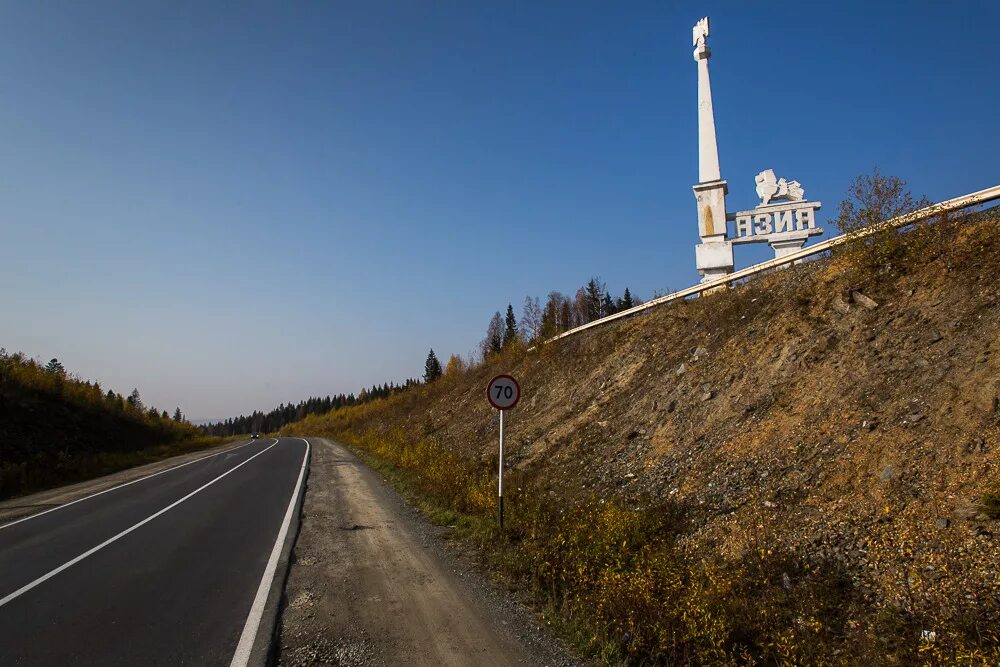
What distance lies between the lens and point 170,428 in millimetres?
46938

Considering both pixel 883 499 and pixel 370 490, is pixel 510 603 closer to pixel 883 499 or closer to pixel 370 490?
pixel 883 499

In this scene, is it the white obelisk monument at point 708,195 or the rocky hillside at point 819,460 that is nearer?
the rocky hillside at point 819,460

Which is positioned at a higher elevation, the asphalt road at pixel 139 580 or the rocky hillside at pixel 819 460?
the rocky hillside at pixel 819 460

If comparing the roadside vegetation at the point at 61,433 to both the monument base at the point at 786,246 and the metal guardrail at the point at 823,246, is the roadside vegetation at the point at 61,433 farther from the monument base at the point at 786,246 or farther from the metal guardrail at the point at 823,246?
the monument base at the point at 786,246

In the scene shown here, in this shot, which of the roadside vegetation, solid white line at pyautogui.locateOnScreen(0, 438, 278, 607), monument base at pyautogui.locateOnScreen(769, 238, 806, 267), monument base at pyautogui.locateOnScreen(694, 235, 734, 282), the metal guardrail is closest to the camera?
solid white line at pyautogui.locateOnScreen(0, 438, 278, 607)

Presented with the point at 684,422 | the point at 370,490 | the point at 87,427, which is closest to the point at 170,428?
the point at 87,427

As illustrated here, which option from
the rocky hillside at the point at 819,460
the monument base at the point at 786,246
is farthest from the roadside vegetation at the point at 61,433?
the monument base at the point at 786,246

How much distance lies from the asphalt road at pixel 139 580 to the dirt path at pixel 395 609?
54cm

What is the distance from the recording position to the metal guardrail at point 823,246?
9930 millimetres

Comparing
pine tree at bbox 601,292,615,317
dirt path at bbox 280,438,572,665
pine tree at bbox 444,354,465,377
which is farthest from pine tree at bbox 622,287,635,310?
dirt path at bbox 280,438,572,665

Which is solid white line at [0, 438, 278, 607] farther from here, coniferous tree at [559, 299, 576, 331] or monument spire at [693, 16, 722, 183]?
coniferous tree at [559, 299, 576, 331]

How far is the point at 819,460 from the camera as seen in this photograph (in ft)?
23.8

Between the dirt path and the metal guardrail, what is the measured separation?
35.2 feet

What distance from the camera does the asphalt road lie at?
492 centimetres
